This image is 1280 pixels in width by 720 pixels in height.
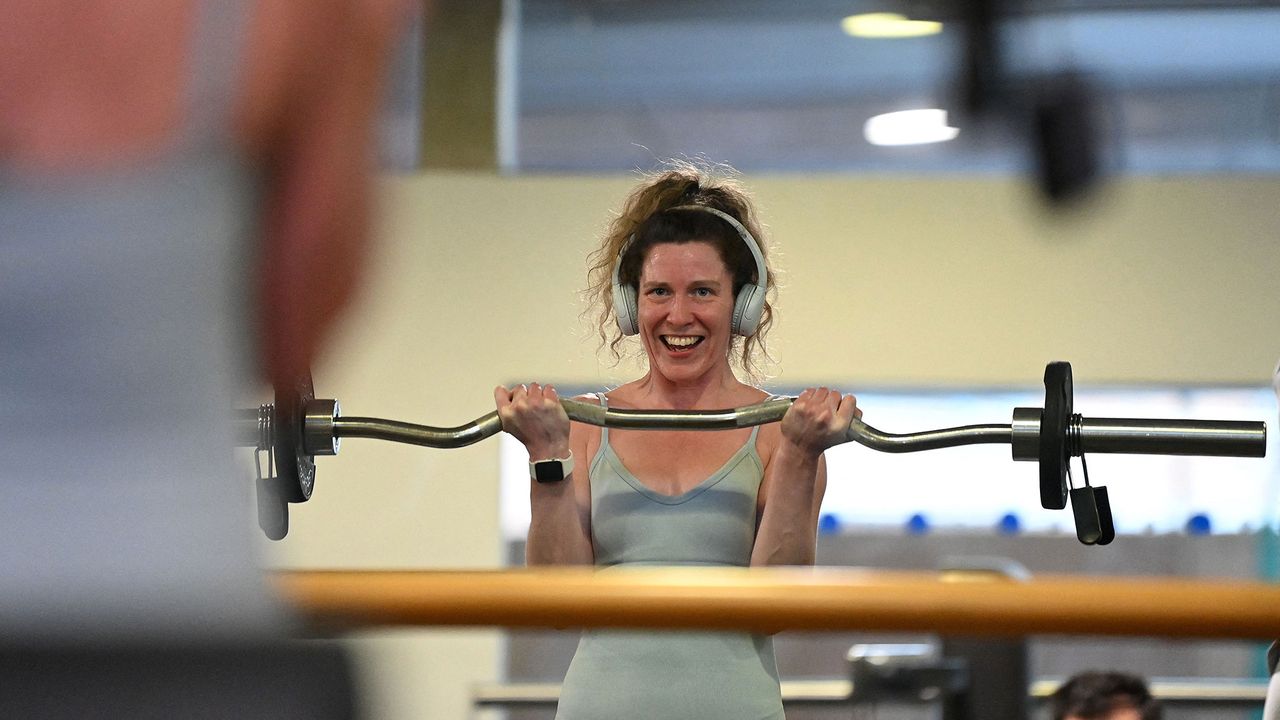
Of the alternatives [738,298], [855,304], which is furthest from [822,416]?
[855,304]

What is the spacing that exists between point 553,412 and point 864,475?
3.09 metres

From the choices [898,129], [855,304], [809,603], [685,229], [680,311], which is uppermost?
[898,129]

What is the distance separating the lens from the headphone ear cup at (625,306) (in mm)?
1798

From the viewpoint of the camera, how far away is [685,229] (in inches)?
70.7

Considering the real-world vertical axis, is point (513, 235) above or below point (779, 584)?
above

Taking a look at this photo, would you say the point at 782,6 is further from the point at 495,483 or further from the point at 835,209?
the point at 495,483

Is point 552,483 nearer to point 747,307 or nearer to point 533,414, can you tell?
point 533,414

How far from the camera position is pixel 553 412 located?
4.95 ft

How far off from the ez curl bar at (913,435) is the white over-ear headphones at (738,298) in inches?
11.5

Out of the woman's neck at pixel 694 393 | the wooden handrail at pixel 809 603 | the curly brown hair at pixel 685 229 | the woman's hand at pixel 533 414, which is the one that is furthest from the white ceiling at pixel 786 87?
the wooden handrail at pixel 809 603

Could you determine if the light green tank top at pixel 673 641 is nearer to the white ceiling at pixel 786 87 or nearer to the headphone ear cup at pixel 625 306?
the headphone ear cup at pixel 625 306

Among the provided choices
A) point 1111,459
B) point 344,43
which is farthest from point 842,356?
point 344,43

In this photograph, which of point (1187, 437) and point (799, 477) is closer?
point (1187, 437)

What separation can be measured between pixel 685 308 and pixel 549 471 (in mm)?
280
